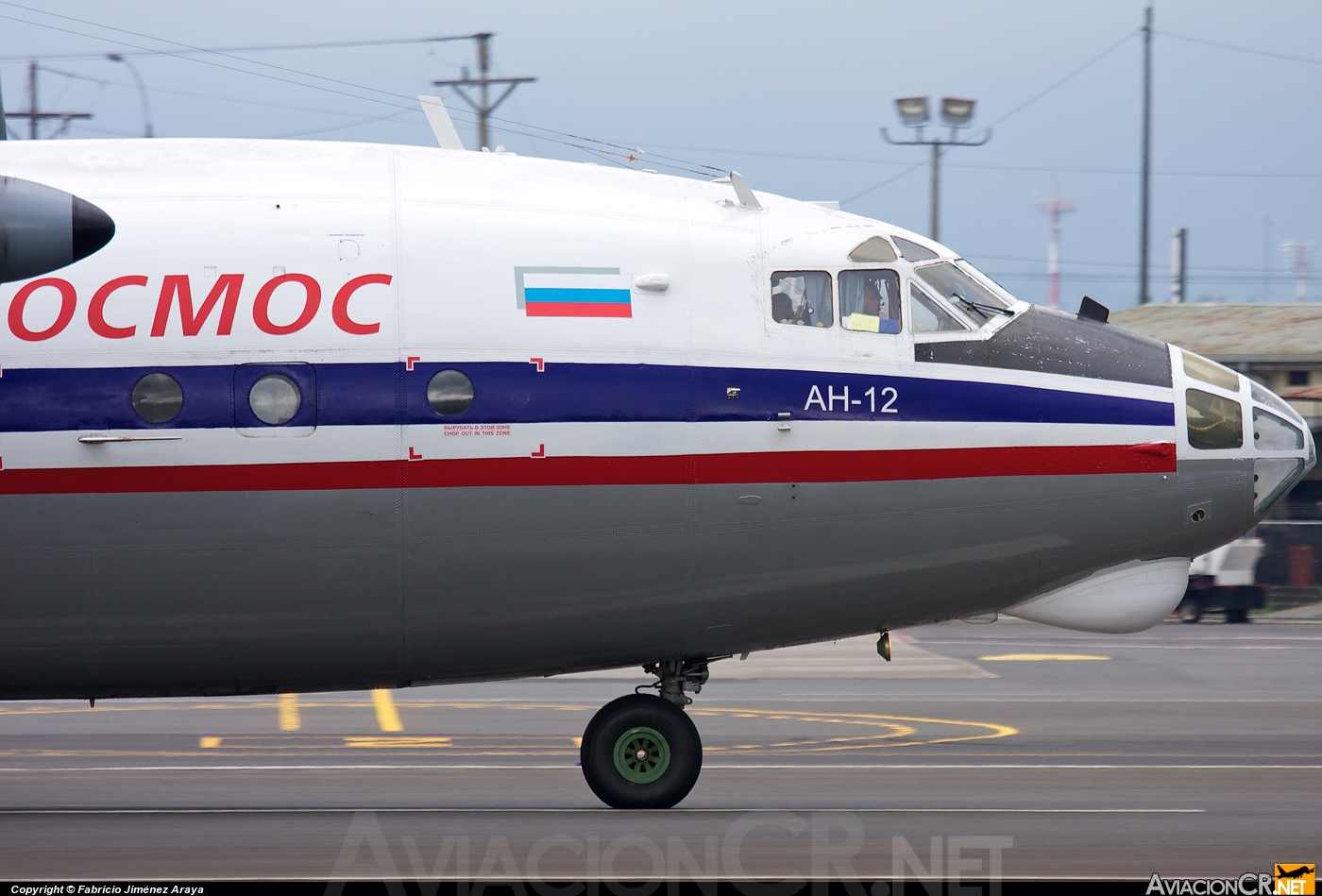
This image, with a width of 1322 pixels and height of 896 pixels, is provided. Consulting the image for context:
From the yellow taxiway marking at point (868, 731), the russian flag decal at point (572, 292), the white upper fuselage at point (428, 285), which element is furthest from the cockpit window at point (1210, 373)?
the yellow taxiway marking at point (868, 731)

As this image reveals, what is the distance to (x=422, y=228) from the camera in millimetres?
10742

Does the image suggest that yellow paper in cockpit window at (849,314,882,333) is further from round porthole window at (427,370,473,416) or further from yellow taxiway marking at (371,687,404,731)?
yellow taxiway marking at (371,687,404,731)

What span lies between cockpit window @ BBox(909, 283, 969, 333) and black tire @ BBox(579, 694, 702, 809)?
3.52 meters

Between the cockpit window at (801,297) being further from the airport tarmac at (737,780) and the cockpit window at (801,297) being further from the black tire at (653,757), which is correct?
the airport tarmac at (737,780)

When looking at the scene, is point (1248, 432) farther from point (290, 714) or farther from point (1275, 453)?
point (290, 714)

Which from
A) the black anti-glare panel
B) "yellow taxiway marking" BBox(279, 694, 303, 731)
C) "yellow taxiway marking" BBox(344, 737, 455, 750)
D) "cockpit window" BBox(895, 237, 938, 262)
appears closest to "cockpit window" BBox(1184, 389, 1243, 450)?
the black anti-glare panel

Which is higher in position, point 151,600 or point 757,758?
point 151,600

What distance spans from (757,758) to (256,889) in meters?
6.76

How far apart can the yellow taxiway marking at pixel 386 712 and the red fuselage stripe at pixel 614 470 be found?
6.37 m

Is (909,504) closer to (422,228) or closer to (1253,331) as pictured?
(422,228)

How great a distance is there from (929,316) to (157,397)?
5646mm

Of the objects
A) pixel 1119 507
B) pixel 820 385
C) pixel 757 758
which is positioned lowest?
pixel 757 758

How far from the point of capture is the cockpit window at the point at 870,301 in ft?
36.1

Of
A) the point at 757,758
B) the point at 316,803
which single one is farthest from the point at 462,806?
the point at 757,758
